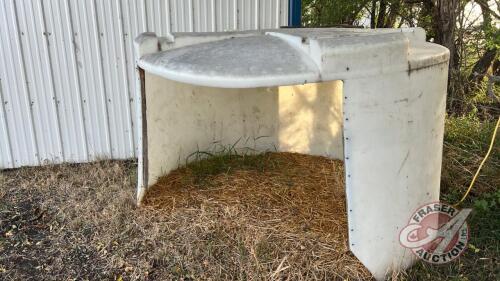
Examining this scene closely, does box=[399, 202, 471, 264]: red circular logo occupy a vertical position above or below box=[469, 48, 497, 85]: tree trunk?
below

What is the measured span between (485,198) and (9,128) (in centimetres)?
407

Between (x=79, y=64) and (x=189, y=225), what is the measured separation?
2.06m

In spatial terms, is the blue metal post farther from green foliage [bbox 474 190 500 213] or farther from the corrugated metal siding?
green foliage [bbox 474 190 500 213]

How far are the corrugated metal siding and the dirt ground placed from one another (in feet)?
1.58

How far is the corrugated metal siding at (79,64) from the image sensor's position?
3979mm

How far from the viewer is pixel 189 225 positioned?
9.82 feet

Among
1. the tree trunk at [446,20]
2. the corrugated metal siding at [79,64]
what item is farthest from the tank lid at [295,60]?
the tree trunk at [446,20]

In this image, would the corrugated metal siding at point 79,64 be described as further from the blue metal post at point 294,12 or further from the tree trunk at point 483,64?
the tree trunk at point 483,64

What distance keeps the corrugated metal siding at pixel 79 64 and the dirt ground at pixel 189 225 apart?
0.48 m

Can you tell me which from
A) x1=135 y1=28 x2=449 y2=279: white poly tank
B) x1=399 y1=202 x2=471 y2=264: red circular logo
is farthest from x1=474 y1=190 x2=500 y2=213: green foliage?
x1=135 y1=28 x2=449 y2=279: white poly tank

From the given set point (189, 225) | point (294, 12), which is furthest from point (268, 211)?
point (294, 12)

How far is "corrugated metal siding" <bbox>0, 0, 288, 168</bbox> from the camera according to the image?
3.98 m

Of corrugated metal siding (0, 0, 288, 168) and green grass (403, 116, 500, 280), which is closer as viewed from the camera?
green grass (403, 116, 500, 280)

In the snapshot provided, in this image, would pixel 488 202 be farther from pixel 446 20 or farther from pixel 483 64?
pixel 483 64
